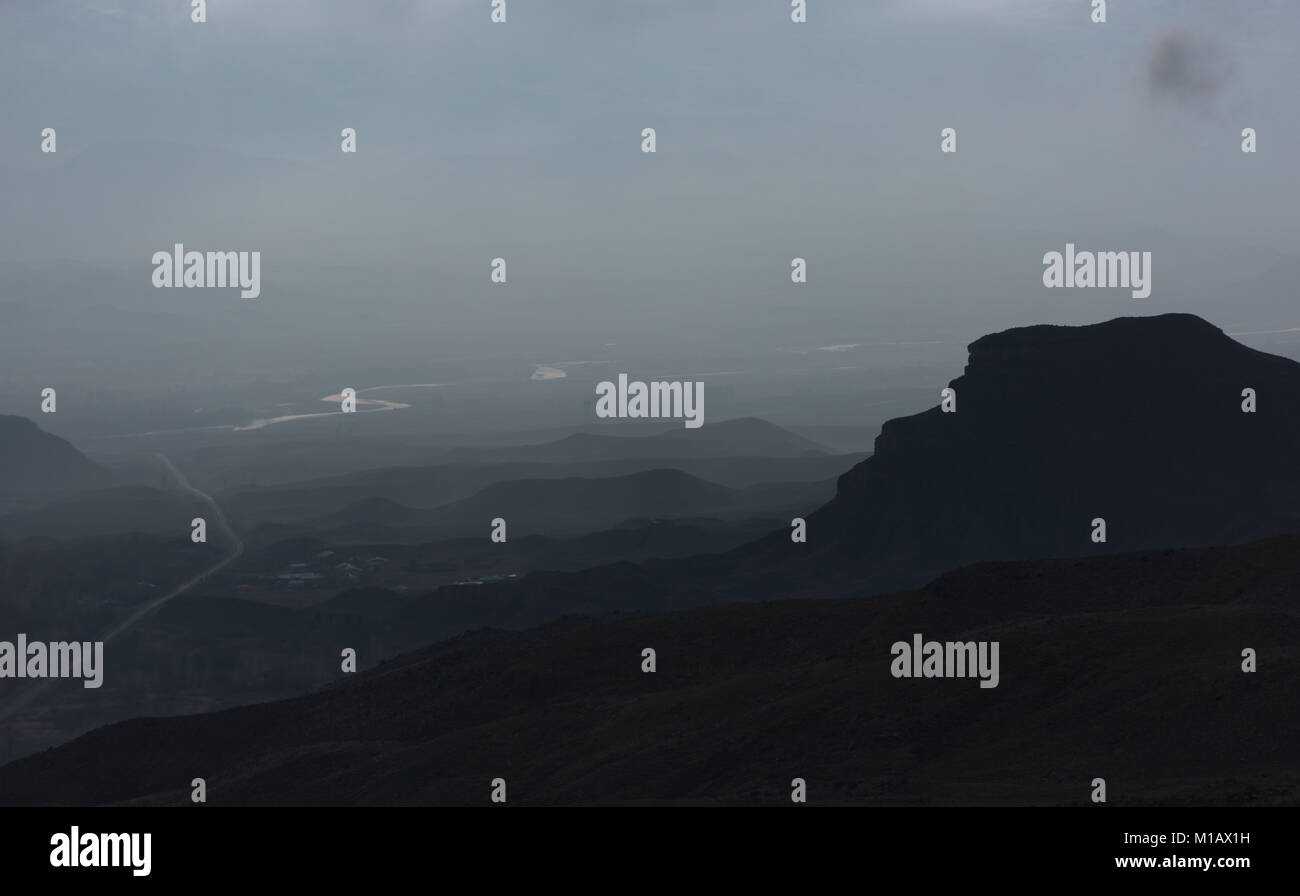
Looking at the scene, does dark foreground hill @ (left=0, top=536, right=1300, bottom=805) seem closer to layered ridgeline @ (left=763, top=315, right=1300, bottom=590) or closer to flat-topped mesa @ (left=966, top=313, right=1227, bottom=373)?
layered ridgeline @ (left=763, top=315, right=1300, bottom=590)

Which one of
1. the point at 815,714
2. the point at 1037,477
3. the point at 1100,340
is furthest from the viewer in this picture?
the point at 1100,340

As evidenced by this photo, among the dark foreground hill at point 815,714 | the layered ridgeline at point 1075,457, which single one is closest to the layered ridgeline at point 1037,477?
the layered ridgeline at point 1075,457

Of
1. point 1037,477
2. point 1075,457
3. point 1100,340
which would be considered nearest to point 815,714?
point 1037,477

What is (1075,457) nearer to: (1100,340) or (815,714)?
(1100,340)

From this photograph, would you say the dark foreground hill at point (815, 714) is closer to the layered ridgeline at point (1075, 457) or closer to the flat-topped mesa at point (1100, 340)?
the layered ridgeline at point (1075, 457)

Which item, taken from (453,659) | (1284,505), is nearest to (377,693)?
(453,659)
